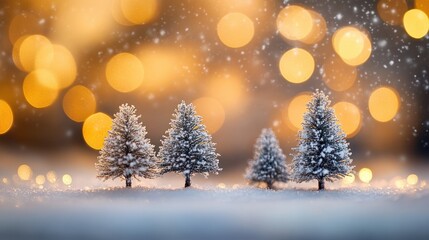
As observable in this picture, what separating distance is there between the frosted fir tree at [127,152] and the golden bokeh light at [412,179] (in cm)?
1674

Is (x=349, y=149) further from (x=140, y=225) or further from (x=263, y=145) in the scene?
(x=140, y=225)

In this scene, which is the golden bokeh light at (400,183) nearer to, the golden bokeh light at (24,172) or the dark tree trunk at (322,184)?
the dark tree trunk at (322,184)

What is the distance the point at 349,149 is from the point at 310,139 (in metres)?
2.73

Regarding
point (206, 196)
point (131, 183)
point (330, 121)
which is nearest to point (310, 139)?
point (330, 121)

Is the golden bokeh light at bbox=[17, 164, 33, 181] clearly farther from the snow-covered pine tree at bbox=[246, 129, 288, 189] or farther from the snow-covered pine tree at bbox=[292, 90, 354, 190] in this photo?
the snow-covered pine tree at bbox=[292, 90, 354, 190]

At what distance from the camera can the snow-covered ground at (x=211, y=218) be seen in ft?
74.6

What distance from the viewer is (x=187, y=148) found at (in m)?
35.8

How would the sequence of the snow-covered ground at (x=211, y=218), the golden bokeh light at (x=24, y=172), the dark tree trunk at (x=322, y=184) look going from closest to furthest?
the snow-covered ground at (x=211, y=218), the golden bokeh light at (x=24, y=172), the dark tree trunk at (x=322, y=184)

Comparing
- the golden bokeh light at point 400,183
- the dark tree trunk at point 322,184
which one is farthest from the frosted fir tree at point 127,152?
the golden bokeh light at point 400,183

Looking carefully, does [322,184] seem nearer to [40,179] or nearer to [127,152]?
[127,152]

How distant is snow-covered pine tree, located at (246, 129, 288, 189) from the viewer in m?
40.4

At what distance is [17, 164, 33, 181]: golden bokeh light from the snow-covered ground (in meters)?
4.05

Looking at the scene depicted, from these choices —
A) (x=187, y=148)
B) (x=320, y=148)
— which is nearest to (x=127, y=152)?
(x=187, y=148)

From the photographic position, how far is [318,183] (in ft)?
116
